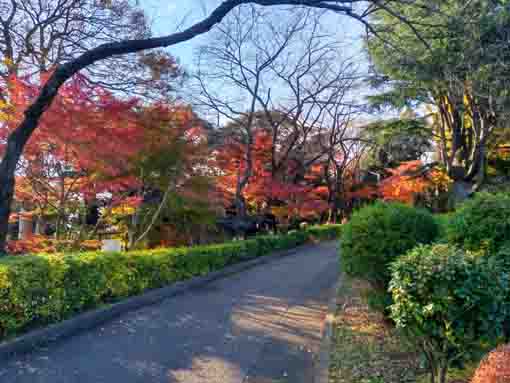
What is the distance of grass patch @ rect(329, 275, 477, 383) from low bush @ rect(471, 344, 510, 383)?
3.71ft

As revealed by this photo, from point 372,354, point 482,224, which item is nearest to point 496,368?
point 482,224

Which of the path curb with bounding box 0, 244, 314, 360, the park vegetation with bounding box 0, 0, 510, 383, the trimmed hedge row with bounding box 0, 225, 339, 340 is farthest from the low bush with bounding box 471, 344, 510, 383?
the trimmed hedge row with bounding box 0, 225, 339, 340

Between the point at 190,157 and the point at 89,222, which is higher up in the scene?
the point at 190,157

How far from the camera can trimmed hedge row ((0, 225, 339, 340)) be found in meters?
3.96

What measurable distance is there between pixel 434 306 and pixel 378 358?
5.55 ft

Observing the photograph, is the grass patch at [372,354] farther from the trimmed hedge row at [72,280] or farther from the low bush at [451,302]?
the trimmed hedge row at [72,280]

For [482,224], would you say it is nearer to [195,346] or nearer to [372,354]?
[372,354]

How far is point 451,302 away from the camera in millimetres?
2393

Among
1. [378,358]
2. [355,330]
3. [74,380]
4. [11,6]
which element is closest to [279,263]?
[355,330]

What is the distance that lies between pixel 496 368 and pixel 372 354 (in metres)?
2.00

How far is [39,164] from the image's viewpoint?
742 centimetres

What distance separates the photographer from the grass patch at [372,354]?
10.7 feet

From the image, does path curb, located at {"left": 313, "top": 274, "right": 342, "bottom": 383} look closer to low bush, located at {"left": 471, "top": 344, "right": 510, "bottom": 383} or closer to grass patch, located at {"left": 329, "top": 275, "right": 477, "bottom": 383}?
grass patch, located at {"left": 329, "top": 275, "right": 477, "bottom": 383}

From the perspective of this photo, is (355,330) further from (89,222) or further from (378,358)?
(89,222)
